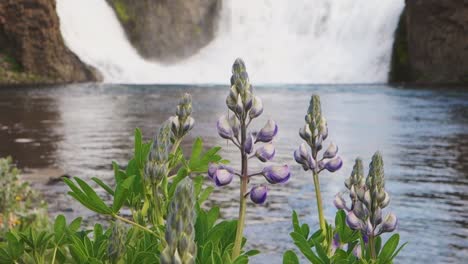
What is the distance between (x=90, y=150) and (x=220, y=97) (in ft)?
60.0

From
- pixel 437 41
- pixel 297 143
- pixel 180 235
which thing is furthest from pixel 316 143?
pixel 437 41

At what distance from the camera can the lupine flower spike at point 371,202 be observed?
6.64 ft

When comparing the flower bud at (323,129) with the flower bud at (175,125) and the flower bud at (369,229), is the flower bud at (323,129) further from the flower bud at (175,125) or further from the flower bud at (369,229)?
the flower bud at (175,125)

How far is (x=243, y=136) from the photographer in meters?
2.00

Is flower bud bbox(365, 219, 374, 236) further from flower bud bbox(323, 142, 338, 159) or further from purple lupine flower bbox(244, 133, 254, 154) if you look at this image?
flower bud bbox(323, 142, 338, 159)

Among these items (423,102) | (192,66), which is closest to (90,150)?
(423,102)

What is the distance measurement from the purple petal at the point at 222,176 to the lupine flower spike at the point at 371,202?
1.18ft

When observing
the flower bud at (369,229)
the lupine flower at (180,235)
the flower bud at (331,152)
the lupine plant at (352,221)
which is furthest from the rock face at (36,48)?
the lupine flower at (180,235)

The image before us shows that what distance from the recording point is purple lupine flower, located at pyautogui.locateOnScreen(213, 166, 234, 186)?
2074mm

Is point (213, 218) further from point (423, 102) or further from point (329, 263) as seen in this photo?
point (423, 102)

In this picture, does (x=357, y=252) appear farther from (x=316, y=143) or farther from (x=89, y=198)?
(x=89, y=198)

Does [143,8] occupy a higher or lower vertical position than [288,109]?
higher

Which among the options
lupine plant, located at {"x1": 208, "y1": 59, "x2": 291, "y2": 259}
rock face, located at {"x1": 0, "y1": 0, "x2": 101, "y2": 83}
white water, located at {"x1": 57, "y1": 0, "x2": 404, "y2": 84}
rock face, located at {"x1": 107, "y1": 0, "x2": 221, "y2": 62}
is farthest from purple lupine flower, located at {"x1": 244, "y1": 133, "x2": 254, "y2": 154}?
rock face, located at {"x1": 107, "y1": 0, "x2": 221, "y2": 62}

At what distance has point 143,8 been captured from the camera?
54.2 meters
